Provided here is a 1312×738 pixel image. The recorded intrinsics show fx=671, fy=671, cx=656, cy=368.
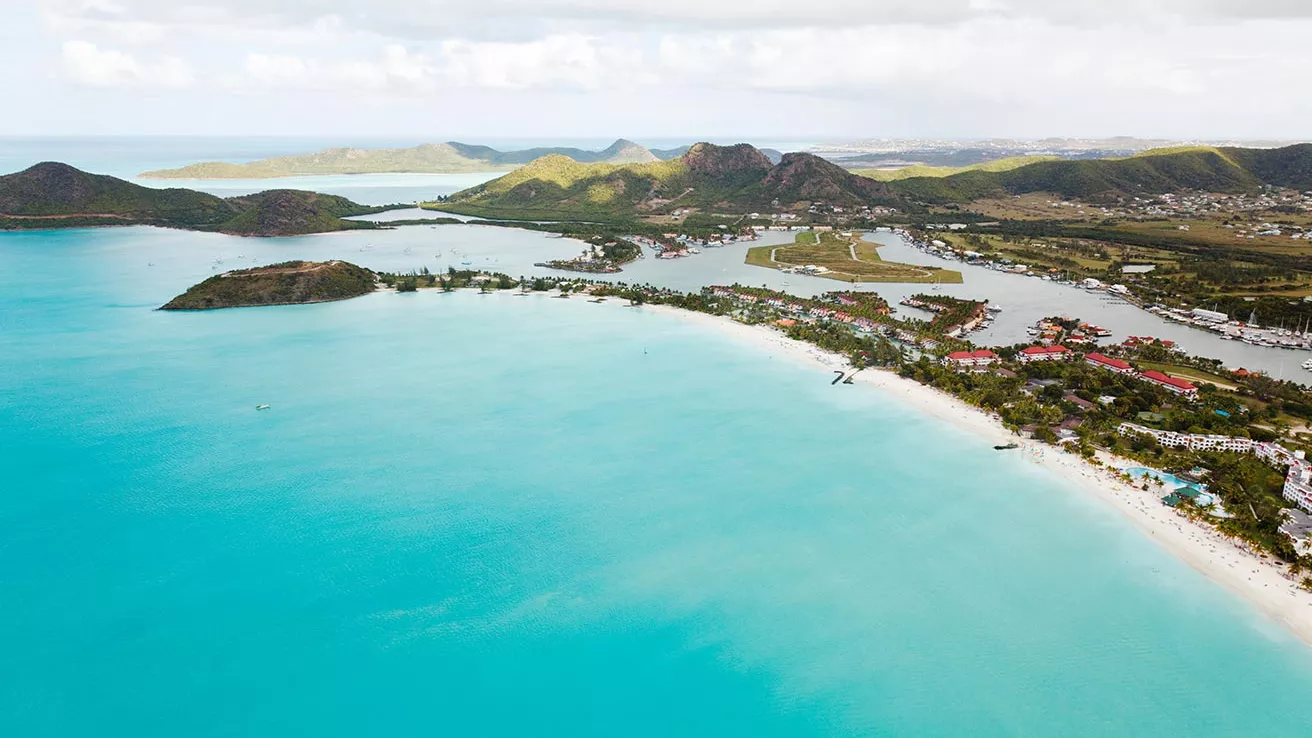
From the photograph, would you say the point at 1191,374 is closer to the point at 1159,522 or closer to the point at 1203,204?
the point at 1159,522

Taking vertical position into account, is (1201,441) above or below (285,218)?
below

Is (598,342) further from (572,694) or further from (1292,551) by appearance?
(1292,551)

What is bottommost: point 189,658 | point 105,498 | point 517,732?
point 517,732

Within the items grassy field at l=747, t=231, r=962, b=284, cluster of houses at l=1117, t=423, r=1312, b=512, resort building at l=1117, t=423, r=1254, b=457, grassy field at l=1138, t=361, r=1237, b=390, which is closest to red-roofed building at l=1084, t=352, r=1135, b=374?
grassy field at l=1138, t=361, r=1237, b=390

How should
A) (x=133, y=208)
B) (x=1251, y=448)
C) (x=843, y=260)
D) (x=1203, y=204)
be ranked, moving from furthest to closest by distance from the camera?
(x=1203, y=204)
(x=133, y=208)
(x=843, y=260)
(x=1251, y=448)

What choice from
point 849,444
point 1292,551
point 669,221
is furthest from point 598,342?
point 669,221

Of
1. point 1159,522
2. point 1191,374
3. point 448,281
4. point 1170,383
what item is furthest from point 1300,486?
point 448,281

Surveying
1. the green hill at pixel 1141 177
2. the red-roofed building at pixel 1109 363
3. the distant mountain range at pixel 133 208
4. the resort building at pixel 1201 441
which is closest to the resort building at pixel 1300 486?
the resort building at pixel 1201 441
